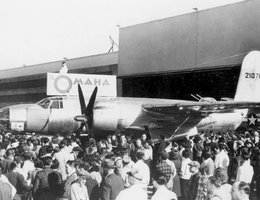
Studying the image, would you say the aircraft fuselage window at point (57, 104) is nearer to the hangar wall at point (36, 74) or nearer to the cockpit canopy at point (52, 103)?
the cockpit canopy at point (52, 103)

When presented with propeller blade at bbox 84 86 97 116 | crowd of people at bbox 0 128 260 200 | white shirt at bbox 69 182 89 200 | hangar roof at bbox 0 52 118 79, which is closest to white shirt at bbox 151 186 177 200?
crowd of people at bbox 0 128 260 200

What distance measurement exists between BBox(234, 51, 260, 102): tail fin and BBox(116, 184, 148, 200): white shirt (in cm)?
1786

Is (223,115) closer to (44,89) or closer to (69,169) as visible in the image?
(69,169)

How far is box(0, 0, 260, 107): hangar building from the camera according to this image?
24.1m

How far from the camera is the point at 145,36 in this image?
30078mm

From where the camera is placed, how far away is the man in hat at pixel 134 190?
16.9ft

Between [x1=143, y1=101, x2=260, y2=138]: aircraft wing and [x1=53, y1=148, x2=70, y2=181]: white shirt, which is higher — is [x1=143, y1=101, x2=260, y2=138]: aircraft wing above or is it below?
above

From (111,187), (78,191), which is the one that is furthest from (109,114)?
(78,191)

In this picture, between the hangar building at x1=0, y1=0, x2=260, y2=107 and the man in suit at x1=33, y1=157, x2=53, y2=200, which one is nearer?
the man in suit at x1=33, y1=157, x2=53, y2=200

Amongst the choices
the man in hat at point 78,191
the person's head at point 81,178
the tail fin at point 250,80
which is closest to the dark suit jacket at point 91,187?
the person's head at point 81,178

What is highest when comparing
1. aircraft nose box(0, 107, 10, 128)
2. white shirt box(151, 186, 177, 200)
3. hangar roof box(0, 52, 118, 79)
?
hangar roof box(0, 52, 118, 79)

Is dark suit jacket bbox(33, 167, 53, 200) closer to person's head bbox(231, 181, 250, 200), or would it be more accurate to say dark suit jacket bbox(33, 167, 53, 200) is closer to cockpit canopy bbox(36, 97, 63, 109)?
person's head bbox(231, 181, 250, 200)

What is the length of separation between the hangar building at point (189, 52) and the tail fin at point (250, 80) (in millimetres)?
1775

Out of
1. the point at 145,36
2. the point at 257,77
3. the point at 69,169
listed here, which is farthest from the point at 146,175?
the point at 145,36
